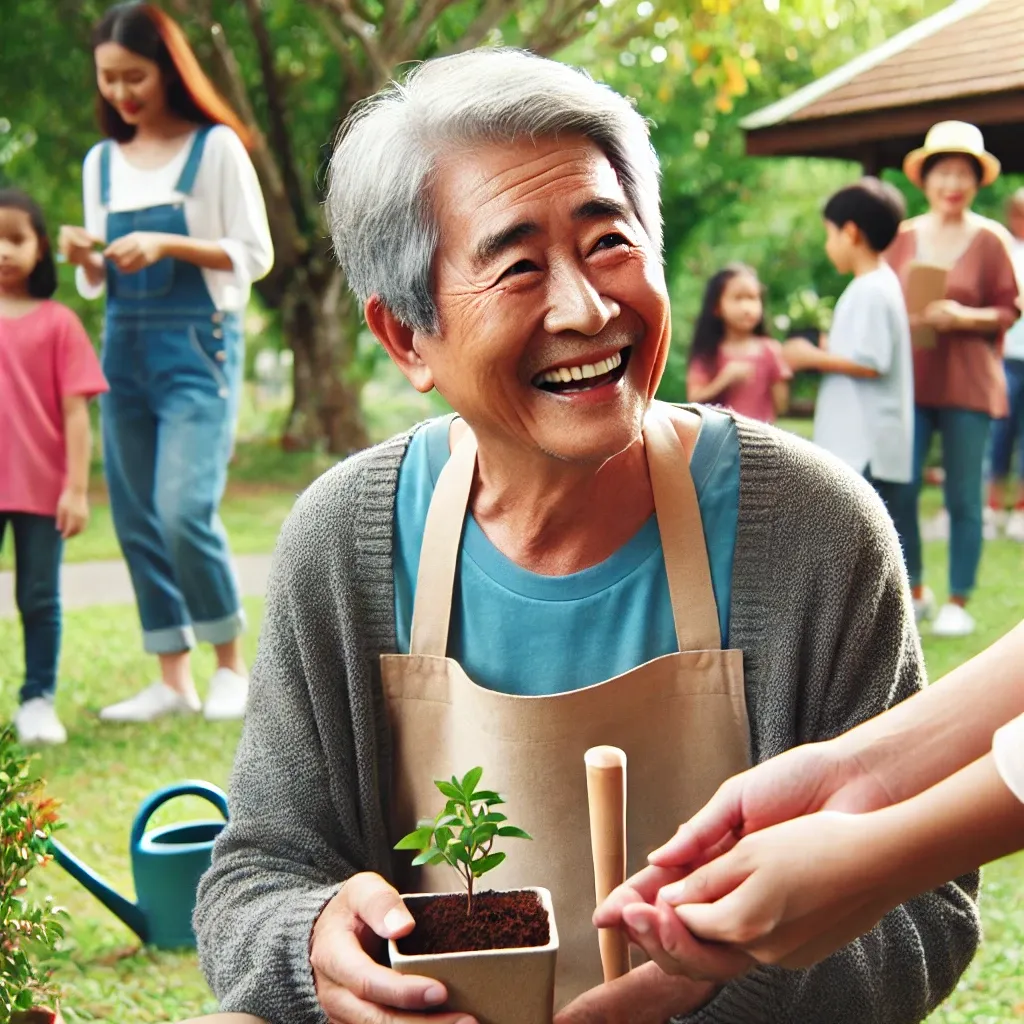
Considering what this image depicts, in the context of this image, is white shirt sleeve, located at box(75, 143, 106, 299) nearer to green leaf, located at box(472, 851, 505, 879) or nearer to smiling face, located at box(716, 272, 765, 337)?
smiling face, located at box(716, 272, 765, 337)

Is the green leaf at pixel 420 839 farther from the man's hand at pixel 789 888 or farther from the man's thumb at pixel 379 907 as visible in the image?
the man's hand at pixel 789 888

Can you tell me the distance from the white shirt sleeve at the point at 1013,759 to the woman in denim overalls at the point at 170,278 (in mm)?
3579

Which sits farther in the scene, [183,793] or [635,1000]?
[183,793]

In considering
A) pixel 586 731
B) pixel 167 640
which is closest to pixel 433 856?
pixel 586 731

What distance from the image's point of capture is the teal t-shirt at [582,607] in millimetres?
1690

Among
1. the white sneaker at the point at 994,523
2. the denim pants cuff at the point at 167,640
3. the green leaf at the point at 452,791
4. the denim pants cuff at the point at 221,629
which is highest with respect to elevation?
the green leaf at the point at 452,791

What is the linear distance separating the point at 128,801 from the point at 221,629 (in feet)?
2.74

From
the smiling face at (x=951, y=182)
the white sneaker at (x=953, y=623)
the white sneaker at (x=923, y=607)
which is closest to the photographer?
the smiling face at (x=951, y=182)

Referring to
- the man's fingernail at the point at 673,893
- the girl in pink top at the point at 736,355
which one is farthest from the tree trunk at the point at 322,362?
the man's fingernail at the point at 673,893

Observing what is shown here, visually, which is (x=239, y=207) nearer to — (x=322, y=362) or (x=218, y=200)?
(x=218, y=200)

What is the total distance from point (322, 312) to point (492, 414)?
10.4 metres

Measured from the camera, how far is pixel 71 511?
4.43m

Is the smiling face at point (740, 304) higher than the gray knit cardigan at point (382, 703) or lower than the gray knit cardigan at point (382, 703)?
lower

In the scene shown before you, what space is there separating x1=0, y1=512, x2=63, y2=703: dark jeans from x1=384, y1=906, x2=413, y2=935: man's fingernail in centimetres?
361
